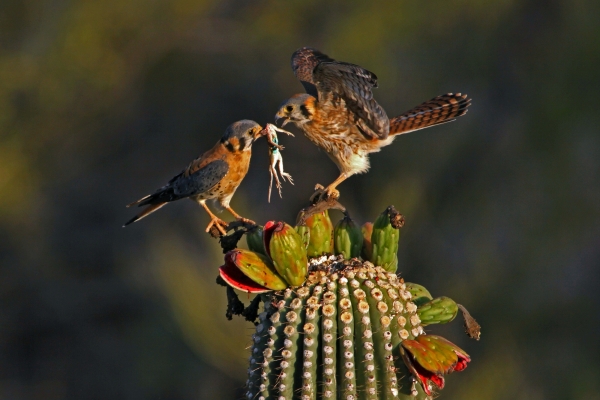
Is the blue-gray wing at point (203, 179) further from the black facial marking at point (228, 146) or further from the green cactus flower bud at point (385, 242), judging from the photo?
the green cactus flower bud at point (385, 242)

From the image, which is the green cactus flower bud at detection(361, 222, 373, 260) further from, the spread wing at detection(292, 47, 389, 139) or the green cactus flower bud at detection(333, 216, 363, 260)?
the spread wing at detection(292, 47, 389, 139)

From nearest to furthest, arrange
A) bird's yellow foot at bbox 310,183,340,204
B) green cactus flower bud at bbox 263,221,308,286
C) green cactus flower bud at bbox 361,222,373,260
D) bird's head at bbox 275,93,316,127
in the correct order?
green cactus flower bud at bbox 263,221,308,286, green cactus flower bud at bbox 361,222,373,260, bird's yellow foot at bbox 310,183,340,204, bird's head at bbox 275,93,316,127

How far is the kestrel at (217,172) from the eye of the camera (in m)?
3.75

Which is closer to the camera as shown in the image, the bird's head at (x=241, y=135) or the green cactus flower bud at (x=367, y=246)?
the green cactus flower bud at (x=367, y=246)

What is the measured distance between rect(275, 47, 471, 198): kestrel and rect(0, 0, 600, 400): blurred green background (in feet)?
6.14

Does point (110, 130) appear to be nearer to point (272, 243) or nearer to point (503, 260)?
point (503, 260)

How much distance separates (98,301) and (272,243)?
19.8ft

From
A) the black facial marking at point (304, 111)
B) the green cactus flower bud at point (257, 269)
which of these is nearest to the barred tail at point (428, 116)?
the black facial marking at point (304, 111)

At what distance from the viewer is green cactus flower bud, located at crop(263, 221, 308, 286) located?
209cm

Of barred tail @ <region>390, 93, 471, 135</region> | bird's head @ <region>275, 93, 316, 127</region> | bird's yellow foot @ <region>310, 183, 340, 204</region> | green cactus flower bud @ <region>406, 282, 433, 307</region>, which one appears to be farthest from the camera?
barred tail @ <region>390, 93, 471, 135</region>

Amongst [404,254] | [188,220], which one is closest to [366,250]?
[404,254]

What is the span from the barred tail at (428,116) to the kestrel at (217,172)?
893 mm

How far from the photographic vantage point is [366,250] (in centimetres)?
237

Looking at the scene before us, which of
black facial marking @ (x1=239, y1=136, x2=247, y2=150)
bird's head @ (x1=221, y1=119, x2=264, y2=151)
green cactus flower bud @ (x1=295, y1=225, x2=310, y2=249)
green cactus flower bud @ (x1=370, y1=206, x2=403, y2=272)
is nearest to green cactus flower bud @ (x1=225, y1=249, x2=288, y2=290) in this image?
green cactus flower bud @ (x1=295, y1=225, x2=310, y2=249)
